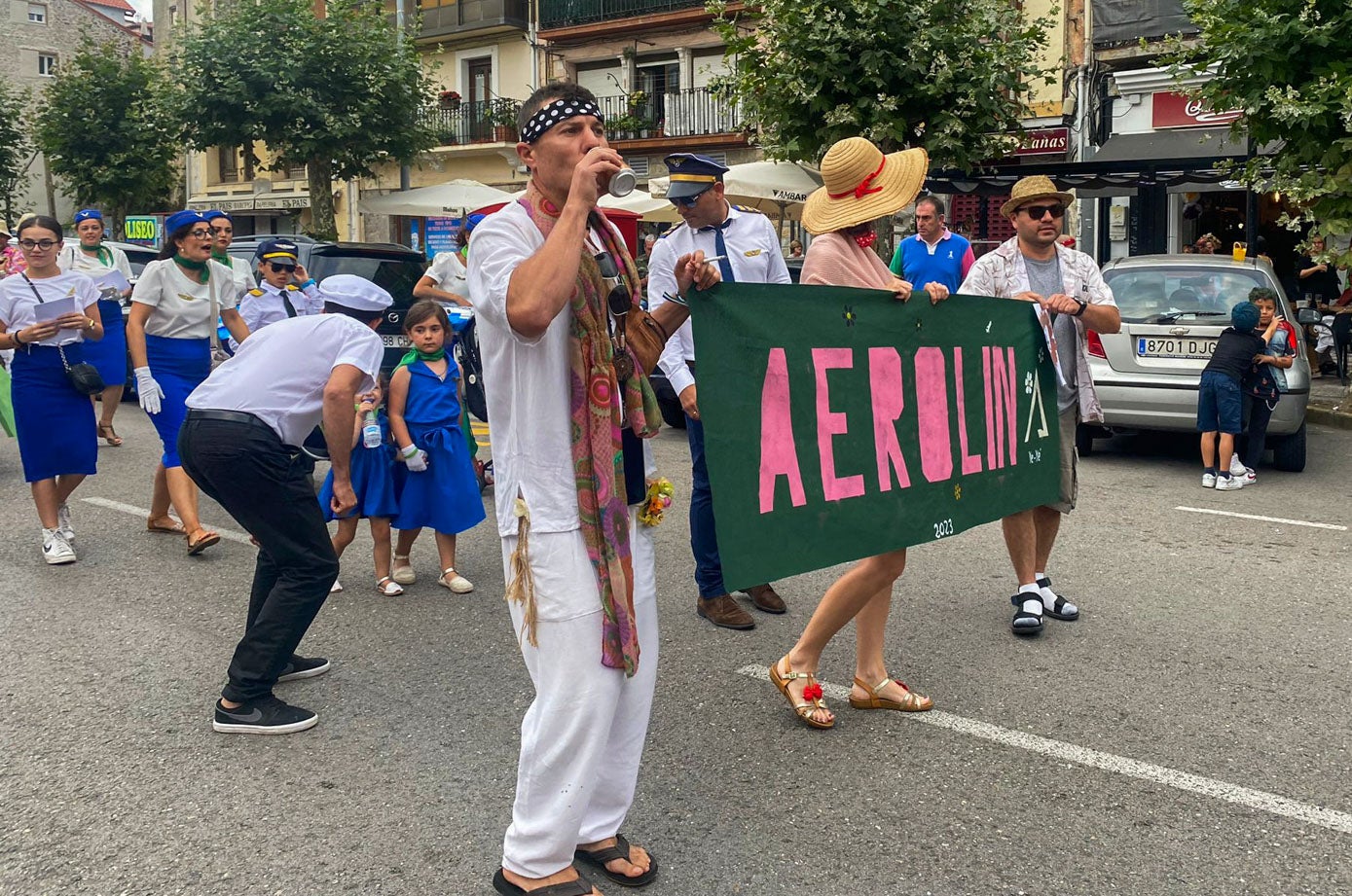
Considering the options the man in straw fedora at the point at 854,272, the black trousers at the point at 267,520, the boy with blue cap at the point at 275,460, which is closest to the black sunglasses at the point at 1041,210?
the man in straw fedora at the point at 854,272

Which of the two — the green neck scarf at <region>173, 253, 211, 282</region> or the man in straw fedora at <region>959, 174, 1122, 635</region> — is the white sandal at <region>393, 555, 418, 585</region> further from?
the man in straw fedora at <region>959, 174, 1122, 635</region>

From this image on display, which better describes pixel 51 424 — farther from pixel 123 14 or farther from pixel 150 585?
pixel 123 14

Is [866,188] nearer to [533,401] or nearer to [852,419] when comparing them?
[852,419]

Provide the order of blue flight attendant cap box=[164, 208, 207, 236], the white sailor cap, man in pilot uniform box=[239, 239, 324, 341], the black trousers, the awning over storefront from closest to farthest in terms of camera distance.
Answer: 1. the black trousers
2. the white sailor cap
3. blue flight attendant cap box=[164, 208, 207, 236]
4. man in pilot uniform box=[239, 239, 324, 341]
5. the awning over storefront

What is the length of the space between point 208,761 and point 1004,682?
283cm

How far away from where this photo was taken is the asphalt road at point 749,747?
3256 millimetres

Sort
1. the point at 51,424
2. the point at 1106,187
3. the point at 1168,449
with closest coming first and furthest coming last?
1. the point at 51,424
2. the point at 1168,449
3. the point at 1106,187

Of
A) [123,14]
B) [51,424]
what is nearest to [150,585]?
[51,424]

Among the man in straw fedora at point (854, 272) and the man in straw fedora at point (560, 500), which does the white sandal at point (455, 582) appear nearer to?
the man in straw fedora at point (854, 272)

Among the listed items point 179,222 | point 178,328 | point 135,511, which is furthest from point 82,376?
point 135,511

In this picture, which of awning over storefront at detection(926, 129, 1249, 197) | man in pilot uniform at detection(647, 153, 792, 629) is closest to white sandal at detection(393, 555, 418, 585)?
man in pilot uniform at detection(647, 153, 792, 629)

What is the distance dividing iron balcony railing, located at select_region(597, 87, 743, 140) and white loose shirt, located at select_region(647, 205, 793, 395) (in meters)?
24.9

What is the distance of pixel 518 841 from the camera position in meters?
2.90

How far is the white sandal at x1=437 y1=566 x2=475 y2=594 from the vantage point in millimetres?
6109
